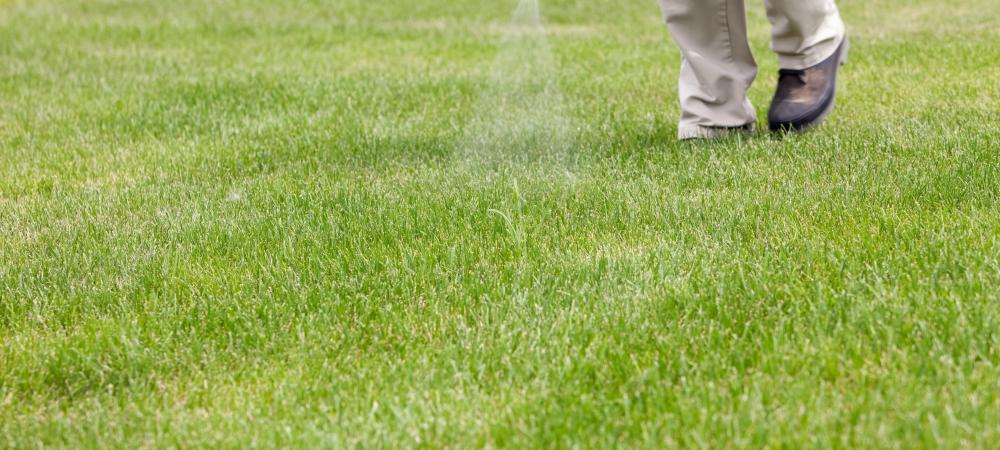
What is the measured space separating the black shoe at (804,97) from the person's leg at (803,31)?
0.11 feet

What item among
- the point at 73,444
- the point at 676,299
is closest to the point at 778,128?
the point at 676,299

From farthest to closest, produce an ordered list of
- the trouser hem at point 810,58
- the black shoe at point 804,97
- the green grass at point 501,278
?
1. the trouser hem at point 810,58
2. the black shoe at point 804,97
3. the green grass at point 501,278

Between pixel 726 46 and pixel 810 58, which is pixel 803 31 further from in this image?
pixel 726 46

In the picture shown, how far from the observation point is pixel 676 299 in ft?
7.59

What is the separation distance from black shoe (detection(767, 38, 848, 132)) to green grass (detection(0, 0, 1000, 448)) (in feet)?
0.31

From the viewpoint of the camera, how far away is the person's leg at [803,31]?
3867 millimetres

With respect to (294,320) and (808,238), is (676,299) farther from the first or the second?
(294,320)

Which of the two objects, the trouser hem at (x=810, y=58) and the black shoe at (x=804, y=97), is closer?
the black shoe at (x=804, y=97)

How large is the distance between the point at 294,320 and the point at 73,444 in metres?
0.59

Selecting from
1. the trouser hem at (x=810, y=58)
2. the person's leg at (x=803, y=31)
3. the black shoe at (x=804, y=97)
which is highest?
the person's leg at (x=803, y=31)

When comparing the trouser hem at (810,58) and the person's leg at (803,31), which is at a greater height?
the person's leg at (803,31)

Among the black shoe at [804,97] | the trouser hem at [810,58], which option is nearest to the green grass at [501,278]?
the black shoe at [804,97]

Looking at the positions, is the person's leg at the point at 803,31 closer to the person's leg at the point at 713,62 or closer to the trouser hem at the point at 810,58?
the trouser hem at the point at 810,58

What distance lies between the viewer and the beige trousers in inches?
152
